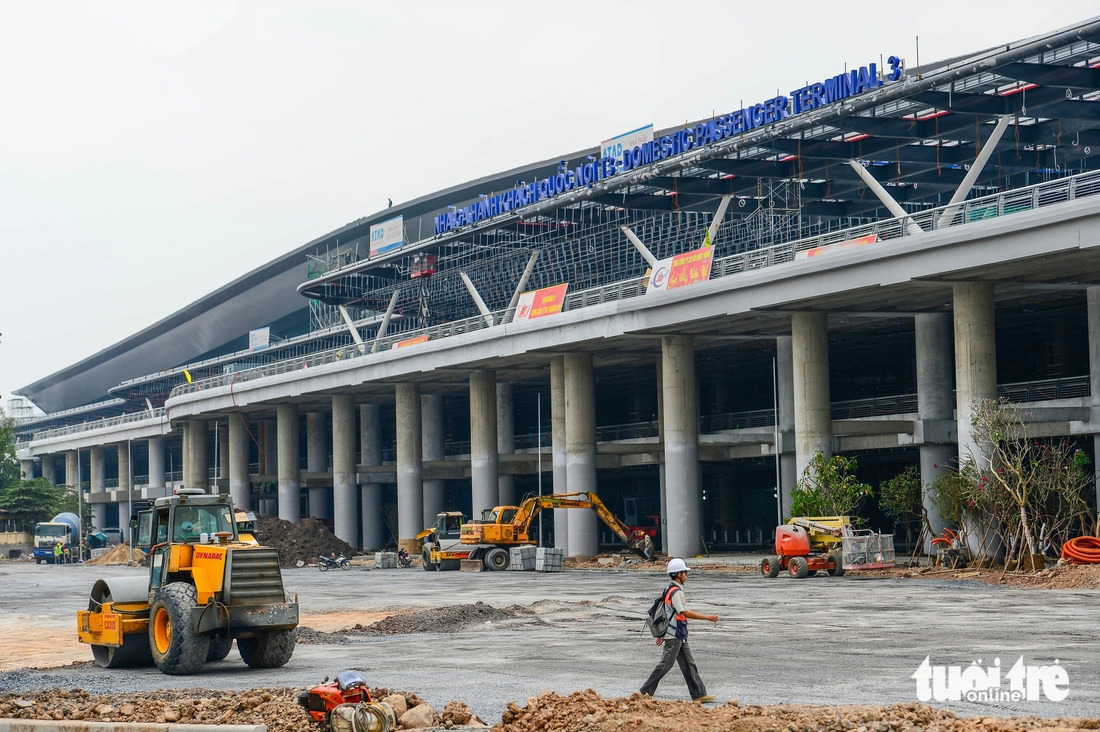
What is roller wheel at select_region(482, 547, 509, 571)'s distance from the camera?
5675 centimetres

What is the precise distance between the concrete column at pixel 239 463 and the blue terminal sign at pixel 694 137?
93.8ft

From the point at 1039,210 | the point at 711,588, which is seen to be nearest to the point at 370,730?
the point at 711,588

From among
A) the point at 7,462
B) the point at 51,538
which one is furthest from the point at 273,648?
the point at 7,462

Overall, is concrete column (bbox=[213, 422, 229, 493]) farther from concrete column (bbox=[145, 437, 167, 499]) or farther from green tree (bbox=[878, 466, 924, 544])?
green tree (bbox=[878, 466, 924, 544])

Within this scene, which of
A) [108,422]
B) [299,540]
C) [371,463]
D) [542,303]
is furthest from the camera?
[108,422]

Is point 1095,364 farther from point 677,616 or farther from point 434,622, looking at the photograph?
point 677,616

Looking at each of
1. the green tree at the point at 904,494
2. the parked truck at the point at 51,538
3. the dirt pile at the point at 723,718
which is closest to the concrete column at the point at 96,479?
the parked truck at the point at 51,538

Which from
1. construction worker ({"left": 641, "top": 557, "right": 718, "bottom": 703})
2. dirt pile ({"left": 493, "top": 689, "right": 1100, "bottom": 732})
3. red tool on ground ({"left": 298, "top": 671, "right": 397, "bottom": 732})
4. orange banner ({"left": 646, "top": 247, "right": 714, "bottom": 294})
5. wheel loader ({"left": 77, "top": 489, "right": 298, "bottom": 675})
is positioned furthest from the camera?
orange banner ({"left": 646, "top": 247, "right": 714, "bottom": 294})

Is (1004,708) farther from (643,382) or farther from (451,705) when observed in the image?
(643,382)

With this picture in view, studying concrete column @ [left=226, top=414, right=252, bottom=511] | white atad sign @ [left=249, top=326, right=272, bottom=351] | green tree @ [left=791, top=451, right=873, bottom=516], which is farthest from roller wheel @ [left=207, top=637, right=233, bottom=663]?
white atad sign @ [left=249, top=326, right=272, bottom=351]

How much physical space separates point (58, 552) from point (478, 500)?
3461 centimetres

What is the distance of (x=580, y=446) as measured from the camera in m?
65.5

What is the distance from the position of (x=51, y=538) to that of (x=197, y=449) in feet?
47.1

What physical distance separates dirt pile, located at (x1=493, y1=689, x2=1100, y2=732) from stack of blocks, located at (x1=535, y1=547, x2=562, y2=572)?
40757mm
